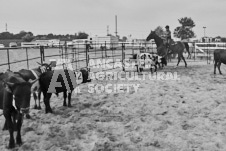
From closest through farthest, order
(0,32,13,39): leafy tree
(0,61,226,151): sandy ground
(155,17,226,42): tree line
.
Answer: (0,61,226,151): sandy ground → (155,17,226,42): tree line → (0,32,13,39): leafy tree

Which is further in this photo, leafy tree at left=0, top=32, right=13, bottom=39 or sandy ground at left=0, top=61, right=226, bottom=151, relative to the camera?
leafy tree at left=0, top=32, right=13, bottom=39

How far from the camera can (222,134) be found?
4199 millimetres

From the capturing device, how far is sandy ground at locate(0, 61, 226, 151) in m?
3.93

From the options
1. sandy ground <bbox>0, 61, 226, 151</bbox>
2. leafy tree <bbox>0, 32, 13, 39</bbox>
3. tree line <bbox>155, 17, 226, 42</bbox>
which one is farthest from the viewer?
leafy tree <bbox>0, 32, 13, 39</bbox>

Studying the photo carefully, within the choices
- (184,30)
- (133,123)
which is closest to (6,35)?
(184,30)

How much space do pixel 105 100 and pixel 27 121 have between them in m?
2.20

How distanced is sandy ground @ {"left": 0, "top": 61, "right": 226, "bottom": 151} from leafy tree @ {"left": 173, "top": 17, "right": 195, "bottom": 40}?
42.7 metres

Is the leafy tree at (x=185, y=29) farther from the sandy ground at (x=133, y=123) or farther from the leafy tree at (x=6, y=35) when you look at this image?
the leafy tree at (x=6, y=35)

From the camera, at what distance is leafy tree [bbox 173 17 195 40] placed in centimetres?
4777

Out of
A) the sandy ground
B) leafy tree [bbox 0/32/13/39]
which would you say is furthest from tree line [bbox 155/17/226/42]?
leafy tree [bbox 0/32/13/39]

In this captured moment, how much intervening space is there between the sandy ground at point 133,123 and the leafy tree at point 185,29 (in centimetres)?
4275

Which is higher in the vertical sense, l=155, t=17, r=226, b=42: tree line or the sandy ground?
l=155, t=17, r=226, b=42: tree line

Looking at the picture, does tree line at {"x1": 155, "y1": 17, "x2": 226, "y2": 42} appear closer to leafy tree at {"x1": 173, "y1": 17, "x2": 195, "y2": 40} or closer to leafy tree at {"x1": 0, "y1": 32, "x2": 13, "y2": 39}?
leafy tree at {"x1": 173, "y1": 17, "x2": 195, "y2": 40}

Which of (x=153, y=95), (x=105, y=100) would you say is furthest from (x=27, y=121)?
(x=153, y=95)
